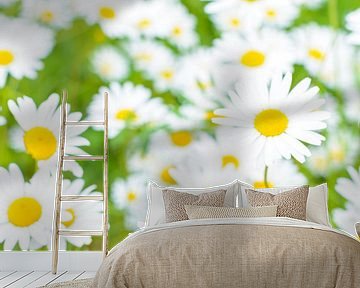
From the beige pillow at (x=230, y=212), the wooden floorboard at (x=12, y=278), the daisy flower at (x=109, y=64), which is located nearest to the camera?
the beige pillow at (x=230, y=212)

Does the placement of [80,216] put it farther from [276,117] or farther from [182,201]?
[276,117]

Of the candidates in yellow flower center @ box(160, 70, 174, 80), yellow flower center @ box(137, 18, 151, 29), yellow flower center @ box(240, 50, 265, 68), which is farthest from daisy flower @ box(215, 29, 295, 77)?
yellow flower center @ box(137, 18, 151, 29)

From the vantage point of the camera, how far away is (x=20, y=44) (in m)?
6.61

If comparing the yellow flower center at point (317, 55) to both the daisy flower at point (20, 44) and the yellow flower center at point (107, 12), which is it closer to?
the yellow flower center at point (107, 12)

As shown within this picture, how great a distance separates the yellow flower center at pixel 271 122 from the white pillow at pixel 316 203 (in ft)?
2.38

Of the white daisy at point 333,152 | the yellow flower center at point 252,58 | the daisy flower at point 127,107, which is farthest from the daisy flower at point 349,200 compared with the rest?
the daisy flower at point 127,107

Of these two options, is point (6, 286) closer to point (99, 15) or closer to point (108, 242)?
point (108, 242)

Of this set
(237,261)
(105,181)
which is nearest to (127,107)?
(105,181)

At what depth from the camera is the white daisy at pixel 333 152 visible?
20.7 ft

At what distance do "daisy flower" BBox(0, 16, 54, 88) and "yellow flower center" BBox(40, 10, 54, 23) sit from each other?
0.26ft

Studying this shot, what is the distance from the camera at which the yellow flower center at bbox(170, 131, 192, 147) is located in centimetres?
643

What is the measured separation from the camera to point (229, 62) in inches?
255

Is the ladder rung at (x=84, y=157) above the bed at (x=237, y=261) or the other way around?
above

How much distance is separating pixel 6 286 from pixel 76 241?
39.3 inches
